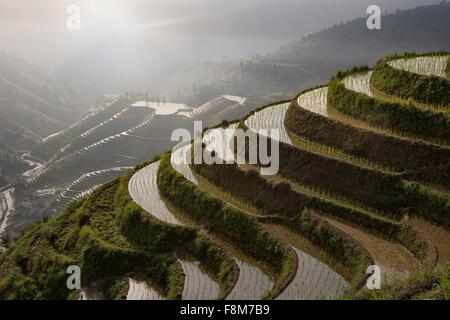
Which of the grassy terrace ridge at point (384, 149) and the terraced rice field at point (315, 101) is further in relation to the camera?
the terraced rice field at point (315, 101)

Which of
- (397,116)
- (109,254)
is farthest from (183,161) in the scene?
(397,116)

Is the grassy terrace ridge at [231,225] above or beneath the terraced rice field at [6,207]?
above

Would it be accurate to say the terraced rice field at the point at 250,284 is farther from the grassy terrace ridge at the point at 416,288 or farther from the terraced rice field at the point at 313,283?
the grassy terrace ridge at the point at 416,288

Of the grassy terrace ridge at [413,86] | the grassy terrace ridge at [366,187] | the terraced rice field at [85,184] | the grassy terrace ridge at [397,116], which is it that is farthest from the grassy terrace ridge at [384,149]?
the terraced rice field at [85,184]

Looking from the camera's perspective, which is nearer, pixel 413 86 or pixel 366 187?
pixel 366 187

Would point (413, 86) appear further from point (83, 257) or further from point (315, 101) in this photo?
point (83, 257)
